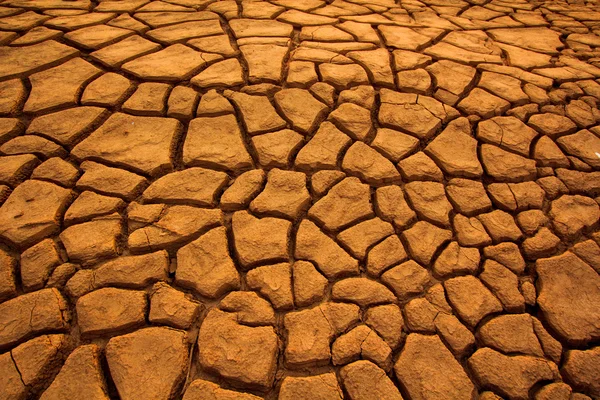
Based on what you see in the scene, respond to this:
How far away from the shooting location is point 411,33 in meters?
2.81

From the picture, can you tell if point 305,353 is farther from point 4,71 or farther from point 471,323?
point 4,71

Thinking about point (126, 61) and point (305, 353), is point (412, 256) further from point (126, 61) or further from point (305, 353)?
point (126, 61)

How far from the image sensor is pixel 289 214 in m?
1.69

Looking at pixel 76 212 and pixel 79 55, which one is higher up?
pixel 79 55

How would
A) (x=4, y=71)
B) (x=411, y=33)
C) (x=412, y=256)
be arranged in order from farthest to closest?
1. (x=411, y=33)
2. (x=4, y=71)
3. (x=412, y=256)

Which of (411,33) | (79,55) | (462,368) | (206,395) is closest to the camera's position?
(206,395)

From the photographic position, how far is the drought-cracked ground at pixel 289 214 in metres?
1.31

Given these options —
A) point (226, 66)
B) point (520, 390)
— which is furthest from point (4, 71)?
point (520, 390)

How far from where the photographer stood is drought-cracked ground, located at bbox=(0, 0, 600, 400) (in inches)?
51.4

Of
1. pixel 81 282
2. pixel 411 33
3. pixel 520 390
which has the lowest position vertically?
pixel 520 390

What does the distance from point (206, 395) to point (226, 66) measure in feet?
5.54

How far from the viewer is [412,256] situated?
5.23 ft

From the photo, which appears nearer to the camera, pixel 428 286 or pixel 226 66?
pixel 428 286

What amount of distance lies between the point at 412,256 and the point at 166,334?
0.89 meters
